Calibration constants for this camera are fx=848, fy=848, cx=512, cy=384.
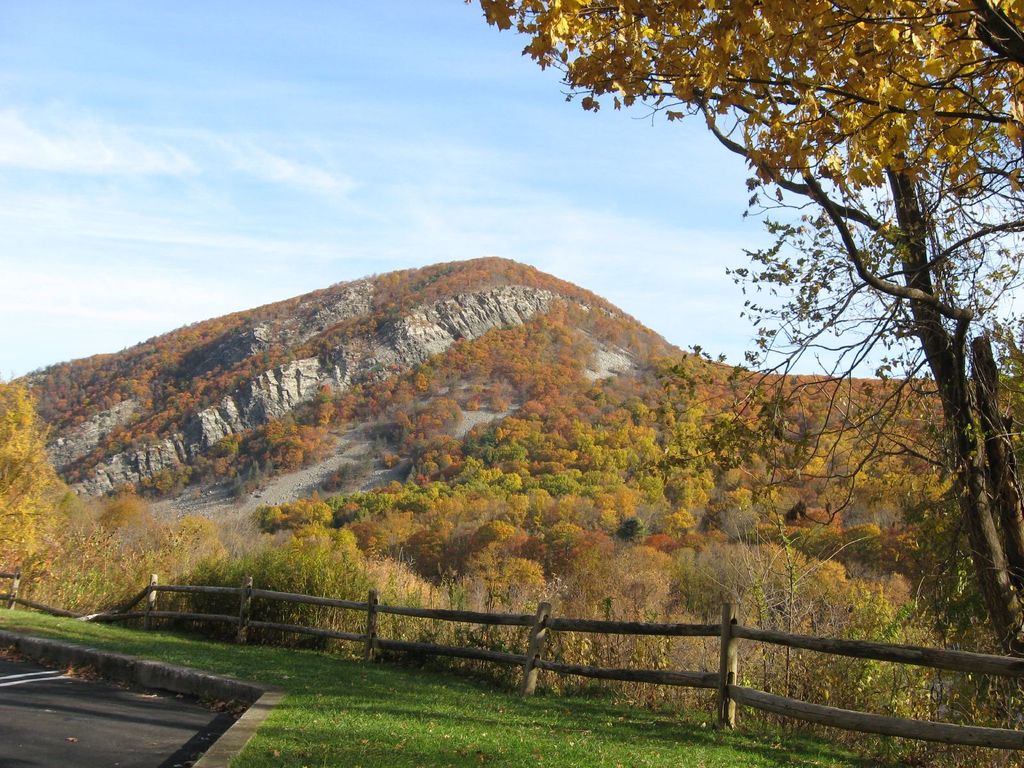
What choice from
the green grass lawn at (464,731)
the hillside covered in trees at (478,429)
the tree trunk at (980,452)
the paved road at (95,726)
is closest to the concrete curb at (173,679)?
the green grass lawn at (464,731)

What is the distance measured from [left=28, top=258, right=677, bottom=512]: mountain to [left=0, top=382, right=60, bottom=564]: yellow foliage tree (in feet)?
225

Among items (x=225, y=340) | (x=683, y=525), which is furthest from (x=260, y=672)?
(x=225, y=340)

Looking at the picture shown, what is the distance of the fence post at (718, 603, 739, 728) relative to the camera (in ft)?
29.0

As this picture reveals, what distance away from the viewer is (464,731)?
7.89 metres

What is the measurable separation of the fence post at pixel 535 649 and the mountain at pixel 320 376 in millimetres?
85195

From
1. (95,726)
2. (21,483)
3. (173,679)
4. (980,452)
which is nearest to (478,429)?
(21,483)

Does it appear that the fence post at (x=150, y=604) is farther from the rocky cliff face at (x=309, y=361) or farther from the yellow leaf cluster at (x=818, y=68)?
the rocky cliff face at (x=309, y=361)

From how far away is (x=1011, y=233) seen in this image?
26.2ft

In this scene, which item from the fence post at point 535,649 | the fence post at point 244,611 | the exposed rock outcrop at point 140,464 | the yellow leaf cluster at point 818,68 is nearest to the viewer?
the yellow leaf cluster at point 818,68

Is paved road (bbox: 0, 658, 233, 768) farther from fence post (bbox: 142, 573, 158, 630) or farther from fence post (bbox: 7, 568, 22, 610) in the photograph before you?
fence post (bbox: 7, 568, 22, 610)

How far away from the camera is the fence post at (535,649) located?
1091 cm

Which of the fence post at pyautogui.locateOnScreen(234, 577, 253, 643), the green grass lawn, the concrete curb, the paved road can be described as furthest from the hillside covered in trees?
the fence post at pyautogui.locateOnScreen(234, 577, 253, 643)

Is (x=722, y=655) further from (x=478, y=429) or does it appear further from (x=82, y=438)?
(x=82, y=438)

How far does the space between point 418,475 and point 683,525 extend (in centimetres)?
4267
